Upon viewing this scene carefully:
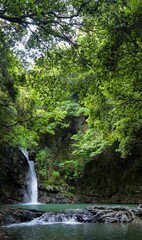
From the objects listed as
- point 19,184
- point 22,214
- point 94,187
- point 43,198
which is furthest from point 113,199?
point 22,214

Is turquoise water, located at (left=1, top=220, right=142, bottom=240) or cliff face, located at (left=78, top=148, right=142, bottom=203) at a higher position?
cliff face, located at (left=78, top=148, right=142, bottom=203)

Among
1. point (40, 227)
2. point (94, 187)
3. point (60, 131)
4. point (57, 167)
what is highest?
point (60, 131)

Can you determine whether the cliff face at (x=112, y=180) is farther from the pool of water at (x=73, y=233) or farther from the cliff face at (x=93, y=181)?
the pool of water at (x=73, y=233)

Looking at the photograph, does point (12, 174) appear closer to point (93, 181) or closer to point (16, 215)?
point (93, 181)

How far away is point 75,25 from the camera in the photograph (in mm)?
6023

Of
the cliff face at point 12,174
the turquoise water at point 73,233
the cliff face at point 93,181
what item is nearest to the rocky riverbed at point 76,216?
the turquoise water at point 73,233

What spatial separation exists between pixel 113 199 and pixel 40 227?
445 inches

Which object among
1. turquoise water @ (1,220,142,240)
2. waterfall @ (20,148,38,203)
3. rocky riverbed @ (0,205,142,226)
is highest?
waterfall @ (20,148,38,203)

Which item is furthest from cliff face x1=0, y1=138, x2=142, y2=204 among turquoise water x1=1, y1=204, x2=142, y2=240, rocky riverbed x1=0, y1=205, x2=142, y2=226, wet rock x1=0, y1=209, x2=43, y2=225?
turquoise water x1=1, y1=204, x2=142, y2=240

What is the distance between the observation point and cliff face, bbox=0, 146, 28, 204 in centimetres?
1984

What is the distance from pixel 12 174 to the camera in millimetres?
20625

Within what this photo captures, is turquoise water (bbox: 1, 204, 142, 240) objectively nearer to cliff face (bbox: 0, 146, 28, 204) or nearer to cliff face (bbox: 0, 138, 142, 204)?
cliff face (bbox: 0, 138, 142, 204)

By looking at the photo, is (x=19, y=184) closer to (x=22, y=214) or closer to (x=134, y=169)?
(x=134, y=169)

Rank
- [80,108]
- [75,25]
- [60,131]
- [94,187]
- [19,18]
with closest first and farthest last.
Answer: [19,18], [75,25], [94,187], [80,108], [60,131]
